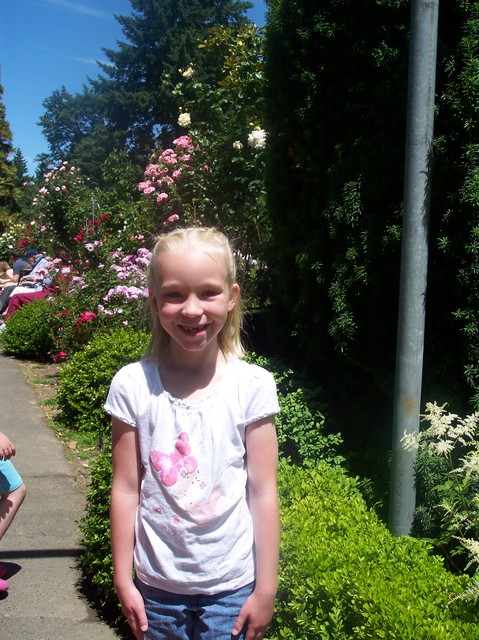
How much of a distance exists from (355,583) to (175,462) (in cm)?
90

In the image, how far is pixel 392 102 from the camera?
10.7 feet

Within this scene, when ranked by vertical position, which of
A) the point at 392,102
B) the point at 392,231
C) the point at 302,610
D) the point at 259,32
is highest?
the point at 259,32

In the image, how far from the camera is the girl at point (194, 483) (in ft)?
5.26

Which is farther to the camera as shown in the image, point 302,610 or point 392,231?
point 392,231

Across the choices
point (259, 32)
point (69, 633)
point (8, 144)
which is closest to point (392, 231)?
point (69, 633)

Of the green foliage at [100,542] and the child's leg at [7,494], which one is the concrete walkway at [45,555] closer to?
the green foliage at [100,542]

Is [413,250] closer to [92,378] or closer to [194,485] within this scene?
[194,485]

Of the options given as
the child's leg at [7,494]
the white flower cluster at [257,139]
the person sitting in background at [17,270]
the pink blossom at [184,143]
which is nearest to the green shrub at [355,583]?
the child's leg at [7,494]

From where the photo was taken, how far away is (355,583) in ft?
6.97

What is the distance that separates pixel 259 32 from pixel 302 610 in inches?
239

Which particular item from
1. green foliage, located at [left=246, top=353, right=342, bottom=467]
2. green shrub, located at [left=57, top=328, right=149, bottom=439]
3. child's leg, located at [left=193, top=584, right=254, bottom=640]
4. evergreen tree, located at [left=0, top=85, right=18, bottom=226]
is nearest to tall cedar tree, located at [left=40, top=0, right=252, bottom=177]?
evergreen tree, located at [left=0, top=85, right=18, bottom=226]

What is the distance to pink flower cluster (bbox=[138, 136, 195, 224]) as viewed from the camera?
7.41m

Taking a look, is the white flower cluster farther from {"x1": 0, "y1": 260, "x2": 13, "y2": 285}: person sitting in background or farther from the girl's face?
{"x1": 0, "y1": 260, "x2": 13, "y2": 285}: person sitting in background

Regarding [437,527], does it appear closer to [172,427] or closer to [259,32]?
[172,427]
